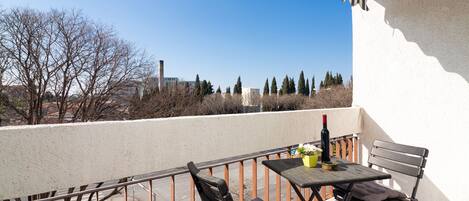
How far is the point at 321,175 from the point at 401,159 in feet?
3.24

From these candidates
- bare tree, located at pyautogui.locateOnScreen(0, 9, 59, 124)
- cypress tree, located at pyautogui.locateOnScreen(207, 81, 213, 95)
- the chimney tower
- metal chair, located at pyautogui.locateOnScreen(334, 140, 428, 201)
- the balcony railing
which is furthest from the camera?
cypress tree, located at pyautogui.locateOnScreen(207, 81, 213, 95)

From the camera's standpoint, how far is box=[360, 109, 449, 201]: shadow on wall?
3.11 metres

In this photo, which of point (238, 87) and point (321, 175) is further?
point (238, 87)

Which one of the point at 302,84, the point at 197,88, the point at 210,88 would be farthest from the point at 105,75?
the point at 302,84

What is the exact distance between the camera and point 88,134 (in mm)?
1623

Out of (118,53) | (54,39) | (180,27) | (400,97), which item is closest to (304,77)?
(180,27)

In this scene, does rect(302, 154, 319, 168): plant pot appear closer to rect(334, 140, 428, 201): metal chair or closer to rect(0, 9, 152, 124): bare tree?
rect(334, 140, 428, 201): metal chair

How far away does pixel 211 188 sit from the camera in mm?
1283

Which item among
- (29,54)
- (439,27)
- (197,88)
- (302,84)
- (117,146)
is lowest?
(117,146)

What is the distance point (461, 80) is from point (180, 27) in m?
15.9

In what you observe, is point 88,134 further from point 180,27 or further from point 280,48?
point 280,48

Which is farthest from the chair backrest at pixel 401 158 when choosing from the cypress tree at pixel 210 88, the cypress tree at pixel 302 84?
the cypress tree at pixel 302 84

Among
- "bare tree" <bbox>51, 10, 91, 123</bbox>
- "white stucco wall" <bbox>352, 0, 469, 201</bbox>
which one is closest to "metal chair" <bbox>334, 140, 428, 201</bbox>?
"white stucco wall" <bbox>352, 0, 469, 201</bbox>

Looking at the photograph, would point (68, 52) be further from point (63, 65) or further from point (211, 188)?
point (211, 188)
